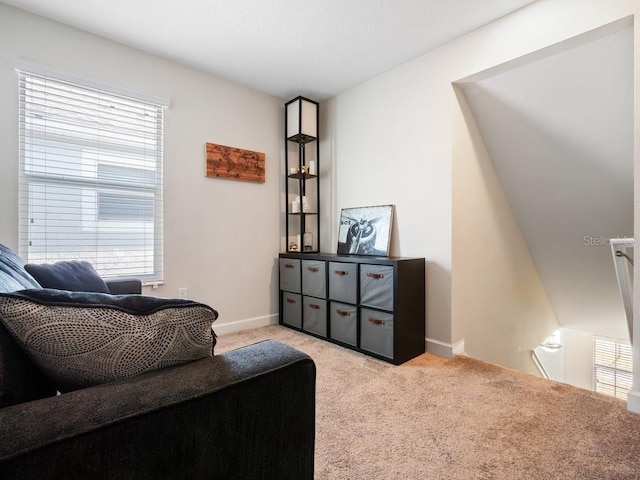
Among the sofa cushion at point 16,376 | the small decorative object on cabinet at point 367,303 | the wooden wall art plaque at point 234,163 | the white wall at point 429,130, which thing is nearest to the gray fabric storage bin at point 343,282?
the small decorative object on cabinet at point 367,303

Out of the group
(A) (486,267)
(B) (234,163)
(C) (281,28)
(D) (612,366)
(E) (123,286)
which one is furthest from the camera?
(D) (612,366)

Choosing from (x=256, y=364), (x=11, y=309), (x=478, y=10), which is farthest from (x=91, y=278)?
A: (x=478, y=10)

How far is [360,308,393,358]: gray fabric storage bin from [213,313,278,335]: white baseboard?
1.20m

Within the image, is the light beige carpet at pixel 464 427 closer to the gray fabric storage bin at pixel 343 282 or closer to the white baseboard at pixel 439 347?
the white baseboard at pixel 439 347

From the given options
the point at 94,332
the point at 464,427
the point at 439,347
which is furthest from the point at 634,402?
the point at 94,332

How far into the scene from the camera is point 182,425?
2.15 ft

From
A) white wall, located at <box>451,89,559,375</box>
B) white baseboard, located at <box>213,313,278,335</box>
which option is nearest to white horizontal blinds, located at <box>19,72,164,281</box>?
white baseboard, located at <box>213,313,278,335</box>

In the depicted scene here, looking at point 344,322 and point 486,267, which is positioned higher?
point 486,267

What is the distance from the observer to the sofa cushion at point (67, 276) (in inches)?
67.9

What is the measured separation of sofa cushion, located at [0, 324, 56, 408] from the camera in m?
0.67

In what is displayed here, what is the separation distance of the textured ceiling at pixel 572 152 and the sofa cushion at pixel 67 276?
9.61 feet

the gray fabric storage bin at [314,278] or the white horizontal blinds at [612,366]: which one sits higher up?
the gray fabric storage bin at [314,278]

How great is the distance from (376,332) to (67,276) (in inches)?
79.9

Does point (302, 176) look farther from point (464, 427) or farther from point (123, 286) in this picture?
point (464, 427)
